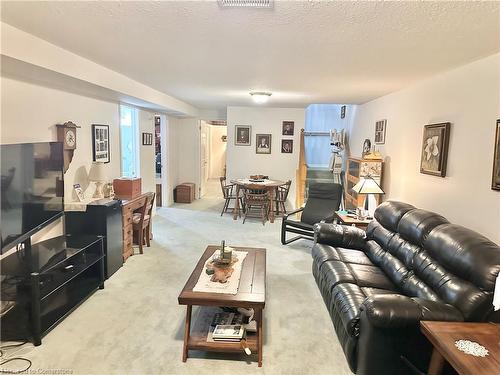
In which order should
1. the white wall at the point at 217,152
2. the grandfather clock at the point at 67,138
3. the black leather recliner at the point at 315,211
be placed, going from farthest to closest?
1. the white wall at the point at 217,152
2. the black leather recliner at the point at 315,211
3. the grandfather clock at the point at 67,138

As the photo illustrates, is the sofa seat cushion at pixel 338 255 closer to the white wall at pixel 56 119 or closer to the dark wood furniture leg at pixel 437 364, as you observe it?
the dark wood furniture leg at pixel 437 364

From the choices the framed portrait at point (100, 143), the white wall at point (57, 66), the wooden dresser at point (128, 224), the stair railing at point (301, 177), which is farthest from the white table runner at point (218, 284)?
the stair railing at point (301, 177)

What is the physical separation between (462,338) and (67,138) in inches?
148

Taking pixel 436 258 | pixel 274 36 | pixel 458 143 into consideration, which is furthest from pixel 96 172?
pixel 458 143

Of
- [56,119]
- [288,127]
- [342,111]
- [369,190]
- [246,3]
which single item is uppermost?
[342,111]

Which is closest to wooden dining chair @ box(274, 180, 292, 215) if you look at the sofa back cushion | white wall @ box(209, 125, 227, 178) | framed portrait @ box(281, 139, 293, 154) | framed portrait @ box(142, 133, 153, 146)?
framed portrait @ box(281, 139, 293, 154)

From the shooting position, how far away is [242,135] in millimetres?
7203

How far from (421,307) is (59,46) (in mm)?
3175

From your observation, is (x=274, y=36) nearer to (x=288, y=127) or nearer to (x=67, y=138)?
(x=67, y=138)

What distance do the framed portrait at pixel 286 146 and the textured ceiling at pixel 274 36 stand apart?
366cm

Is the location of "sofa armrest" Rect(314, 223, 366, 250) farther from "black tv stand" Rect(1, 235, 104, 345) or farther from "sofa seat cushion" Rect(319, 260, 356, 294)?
"black tv stand" Rect(1, 235, 104, 345)

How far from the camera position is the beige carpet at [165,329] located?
220 centimetres

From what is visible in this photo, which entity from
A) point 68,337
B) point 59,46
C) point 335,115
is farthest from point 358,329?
point 335,115

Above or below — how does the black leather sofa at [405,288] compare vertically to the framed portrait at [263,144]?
below
